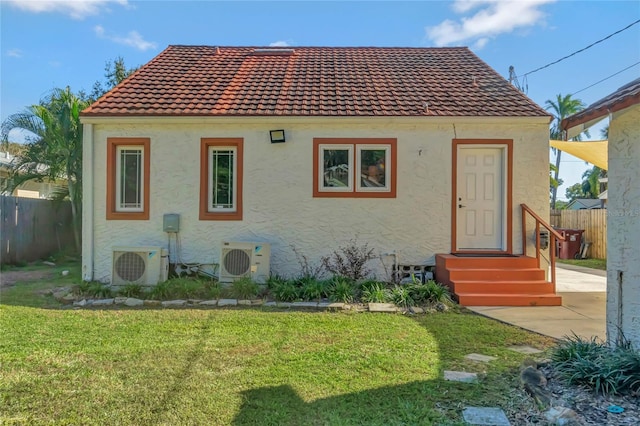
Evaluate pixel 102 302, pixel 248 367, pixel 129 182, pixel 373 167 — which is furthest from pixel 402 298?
pixel 129 182

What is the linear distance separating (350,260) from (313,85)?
429 cm

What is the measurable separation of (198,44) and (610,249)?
1123 centimetres

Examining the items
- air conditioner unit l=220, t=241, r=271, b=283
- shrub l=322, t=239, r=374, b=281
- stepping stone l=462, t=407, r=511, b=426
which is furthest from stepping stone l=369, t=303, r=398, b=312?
stepping stone l=462, t=407, r=511, b=426

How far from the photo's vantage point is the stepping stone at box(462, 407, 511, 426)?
109 inches

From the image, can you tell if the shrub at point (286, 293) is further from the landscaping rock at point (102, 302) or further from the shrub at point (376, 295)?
the landscaping rock at point (102, 302)

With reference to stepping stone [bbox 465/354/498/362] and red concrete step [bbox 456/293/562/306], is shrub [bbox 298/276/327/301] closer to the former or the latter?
red concrete step [bbox 456/293/562/306]

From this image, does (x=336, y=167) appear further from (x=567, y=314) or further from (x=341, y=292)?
(x=567, y=314)

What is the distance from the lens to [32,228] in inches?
435

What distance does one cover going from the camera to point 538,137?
307 inches

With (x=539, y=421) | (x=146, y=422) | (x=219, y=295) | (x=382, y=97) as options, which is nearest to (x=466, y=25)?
(x=382, y=97)

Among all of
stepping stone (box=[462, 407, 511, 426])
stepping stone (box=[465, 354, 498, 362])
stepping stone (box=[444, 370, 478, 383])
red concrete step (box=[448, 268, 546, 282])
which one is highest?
red concrete step (box=[448, 268, 546, 282])

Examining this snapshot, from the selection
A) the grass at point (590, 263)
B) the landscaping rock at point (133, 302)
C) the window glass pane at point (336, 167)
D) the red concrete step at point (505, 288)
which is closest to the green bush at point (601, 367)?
the red concrete step at point (505, 288)

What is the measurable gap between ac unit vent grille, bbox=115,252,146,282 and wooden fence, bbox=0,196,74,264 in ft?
17.3

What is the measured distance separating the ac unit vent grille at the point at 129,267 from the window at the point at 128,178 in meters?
0.96
